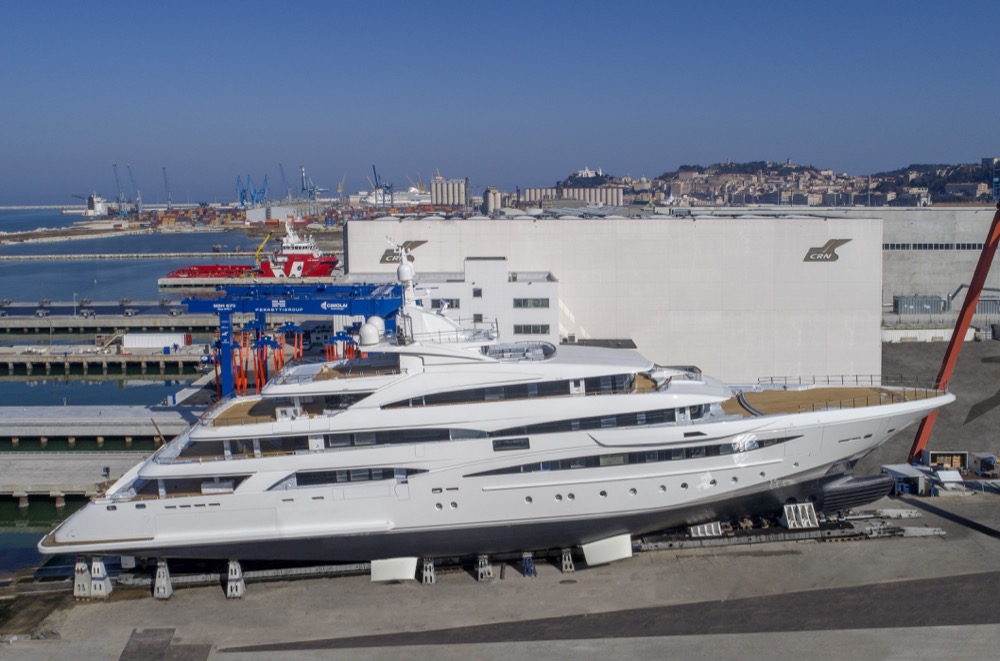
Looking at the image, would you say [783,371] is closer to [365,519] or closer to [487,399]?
[487,399]

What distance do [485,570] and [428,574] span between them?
0.78m

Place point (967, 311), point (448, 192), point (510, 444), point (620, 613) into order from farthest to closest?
1. point (448, 192)
2. point (967, 311)
3. point (510, 444)
4. point (620, 613)

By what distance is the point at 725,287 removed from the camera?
22.5 meters

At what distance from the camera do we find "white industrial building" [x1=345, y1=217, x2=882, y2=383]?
22.2 meters

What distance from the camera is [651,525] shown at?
12219 mm

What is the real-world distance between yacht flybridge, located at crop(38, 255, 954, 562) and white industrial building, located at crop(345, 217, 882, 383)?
10083 millimetres

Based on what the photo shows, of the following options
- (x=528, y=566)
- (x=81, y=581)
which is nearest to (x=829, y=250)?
(x=528, y=566)

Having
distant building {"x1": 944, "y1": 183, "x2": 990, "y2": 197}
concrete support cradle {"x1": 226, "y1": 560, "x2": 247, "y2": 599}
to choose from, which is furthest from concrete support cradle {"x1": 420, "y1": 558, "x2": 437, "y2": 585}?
distant building {"x1": 944, "y1": 183, "x2": 990, "y2": 197}

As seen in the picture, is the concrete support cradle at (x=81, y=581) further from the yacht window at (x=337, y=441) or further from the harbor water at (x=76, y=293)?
the yacht window at (x=337, y=441)

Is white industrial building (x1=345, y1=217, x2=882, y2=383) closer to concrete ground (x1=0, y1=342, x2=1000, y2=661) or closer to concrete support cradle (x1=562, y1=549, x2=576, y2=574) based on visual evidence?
concrete ground (x1=0, y1=342, x2=1000, y2=661)

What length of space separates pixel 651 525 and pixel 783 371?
Result: 11.5 m

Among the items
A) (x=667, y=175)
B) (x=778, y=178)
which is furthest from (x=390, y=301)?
(x=667, y=175)

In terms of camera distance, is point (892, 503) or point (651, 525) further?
point (892, 503)

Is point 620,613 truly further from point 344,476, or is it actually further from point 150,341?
point 150,341
